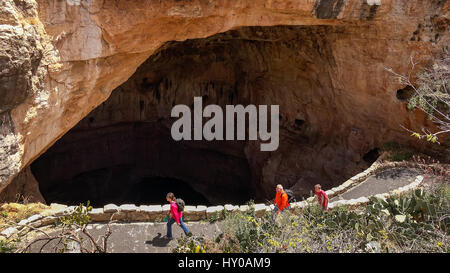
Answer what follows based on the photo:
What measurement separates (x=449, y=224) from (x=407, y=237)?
0.88 meters

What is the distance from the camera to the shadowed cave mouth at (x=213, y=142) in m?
12.7

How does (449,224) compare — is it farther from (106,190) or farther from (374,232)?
(106,190)

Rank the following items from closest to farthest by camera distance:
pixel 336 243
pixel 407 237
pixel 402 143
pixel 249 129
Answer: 1. pixel 336 243
2. pixel 407 237
3. pixel 402 143
4. pixel 249 129

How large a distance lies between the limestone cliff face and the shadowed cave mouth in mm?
136

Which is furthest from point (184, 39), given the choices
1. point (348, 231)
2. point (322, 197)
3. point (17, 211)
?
point (348, 231)

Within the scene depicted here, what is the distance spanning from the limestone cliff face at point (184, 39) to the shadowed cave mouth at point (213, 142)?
136 mm

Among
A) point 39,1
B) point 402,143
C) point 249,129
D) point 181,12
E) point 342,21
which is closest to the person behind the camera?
point 39,1

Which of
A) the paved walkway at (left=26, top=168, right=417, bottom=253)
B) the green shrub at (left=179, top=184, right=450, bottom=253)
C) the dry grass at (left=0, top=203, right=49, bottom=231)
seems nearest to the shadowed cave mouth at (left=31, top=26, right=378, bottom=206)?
the green shrub at (left=179, top=184, right=450, bottom=253)

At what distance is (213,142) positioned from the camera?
1694 cm

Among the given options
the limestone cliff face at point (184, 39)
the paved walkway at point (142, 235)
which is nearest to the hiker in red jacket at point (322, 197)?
the paved walkway at point (142, 235)

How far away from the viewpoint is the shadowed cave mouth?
12680 mm

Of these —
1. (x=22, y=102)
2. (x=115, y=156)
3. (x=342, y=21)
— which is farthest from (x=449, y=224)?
(x=115, y=156)

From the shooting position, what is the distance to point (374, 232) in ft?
18.2

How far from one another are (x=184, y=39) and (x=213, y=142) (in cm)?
842
